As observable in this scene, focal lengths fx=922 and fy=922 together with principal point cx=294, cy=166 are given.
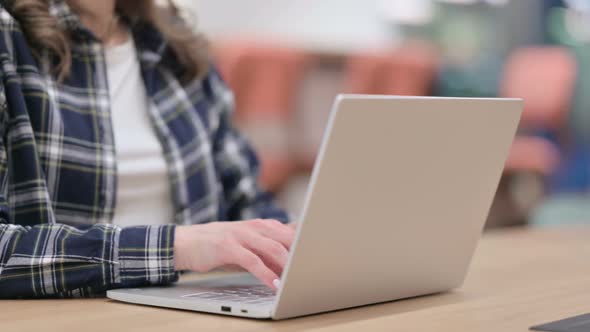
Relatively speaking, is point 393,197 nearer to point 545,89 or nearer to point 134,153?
point 134,153

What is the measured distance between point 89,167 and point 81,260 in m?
0.27

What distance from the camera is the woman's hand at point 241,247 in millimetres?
809

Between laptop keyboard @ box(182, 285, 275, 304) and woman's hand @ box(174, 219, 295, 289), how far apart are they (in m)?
0.02

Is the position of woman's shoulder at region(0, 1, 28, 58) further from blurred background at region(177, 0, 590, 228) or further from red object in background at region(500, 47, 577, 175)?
red object in background at region(500, 47, 577, 175)

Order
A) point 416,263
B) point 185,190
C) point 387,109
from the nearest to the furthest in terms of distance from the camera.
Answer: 1. point 387,109
2. point 416,263
3. point 185,190

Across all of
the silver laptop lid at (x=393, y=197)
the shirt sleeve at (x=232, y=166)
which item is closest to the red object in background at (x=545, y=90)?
the shirt sleeve at (x=232, y=166)

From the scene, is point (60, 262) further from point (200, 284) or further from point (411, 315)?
point (411, 315)

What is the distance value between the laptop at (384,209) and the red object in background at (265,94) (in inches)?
112

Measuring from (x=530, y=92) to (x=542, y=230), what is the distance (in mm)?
3911

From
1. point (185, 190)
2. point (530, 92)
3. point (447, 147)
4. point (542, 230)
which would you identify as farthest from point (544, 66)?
point (447, 147)

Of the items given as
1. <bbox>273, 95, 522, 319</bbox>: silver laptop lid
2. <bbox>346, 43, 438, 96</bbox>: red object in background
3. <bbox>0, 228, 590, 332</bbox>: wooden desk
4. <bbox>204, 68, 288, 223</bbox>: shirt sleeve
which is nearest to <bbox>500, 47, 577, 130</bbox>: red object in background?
<bbox>346, 43, 438, 96</bbox>: red object in background

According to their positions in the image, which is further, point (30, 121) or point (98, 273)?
point (30, 121)

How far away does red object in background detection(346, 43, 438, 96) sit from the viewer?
447 centimetres

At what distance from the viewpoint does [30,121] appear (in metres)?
1.06
